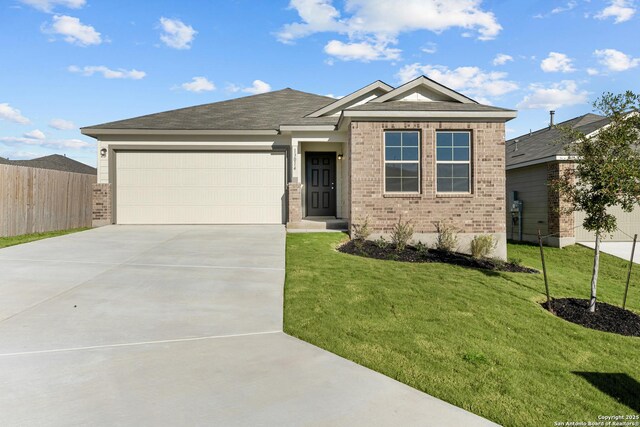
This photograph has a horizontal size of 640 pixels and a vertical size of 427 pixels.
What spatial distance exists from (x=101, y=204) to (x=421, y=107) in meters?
11.1

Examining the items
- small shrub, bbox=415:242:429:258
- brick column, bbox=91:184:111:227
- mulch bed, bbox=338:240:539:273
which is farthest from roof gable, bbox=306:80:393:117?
brick column, bbox=91:184:111:227

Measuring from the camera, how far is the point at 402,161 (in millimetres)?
11055

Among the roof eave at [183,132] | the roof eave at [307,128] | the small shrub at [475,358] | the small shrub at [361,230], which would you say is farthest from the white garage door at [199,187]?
the small shrub at [475,358]

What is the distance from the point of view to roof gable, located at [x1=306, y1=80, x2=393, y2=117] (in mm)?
13422

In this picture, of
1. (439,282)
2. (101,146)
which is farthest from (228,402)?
(101,146)

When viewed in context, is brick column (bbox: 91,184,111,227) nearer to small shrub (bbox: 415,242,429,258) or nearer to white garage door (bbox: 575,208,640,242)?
small shrub (bbox: 415,242,429,258)

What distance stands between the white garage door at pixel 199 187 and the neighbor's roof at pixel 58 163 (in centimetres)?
1566

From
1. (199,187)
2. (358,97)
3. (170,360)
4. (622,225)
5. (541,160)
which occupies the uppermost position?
(358,97)

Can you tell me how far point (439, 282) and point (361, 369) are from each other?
3.96 metres

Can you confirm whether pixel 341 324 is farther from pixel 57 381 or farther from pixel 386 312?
pixel 57 381

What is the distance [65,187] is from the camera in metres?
12.7

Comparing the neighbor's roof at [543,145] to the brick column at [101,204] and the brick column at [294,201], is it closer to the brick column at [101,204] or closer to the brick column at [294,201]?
the brick column at [294,201]

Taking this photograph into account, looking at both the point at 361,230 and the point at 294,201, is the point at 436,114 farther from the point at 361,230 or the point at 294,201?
the point at 294,201

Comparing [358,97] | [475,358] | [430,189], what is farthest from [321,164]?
[475,358]
